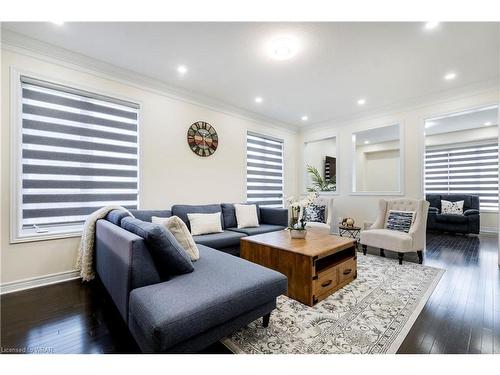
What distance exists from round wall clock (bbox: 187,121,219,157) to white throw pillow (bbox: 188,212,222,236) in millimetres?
1170

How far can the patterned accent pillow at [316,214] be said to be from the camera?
4.60m

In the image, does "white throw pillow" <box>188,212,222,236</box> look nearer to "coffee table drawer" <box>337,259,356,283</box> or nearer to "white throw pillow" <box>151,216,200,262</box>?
"white throw pillow" <box>151,216,200,262</box>

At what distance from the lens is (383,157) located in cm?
766

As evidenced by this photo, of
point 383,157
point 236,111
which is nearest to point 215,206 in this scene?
point 236,111

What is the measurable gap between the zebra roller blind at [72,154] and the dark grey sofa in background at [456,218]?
668 cm

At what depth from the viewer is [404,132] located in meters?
4.23

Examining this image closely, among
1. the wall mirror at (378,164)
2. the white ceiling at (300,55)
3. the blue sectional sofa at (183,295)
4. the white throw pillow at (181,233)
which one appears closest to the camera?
the blue sectional sofa at (183,295)

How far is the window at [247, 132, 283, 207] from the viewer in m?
4.89

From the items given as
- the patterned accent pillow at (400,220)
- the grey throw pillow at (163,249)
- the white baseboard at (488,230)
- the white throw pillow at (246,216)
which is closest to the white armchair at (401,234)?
the patterned accent pillow at (400,220)

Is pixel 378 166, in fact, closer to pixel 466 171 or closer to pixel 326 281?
pixel 466 171

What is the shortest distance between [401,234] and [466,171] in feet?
15.8

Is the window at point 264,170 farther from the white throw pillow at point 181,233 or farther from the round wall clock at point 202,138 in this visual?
the white throw pillow at point 181,233
